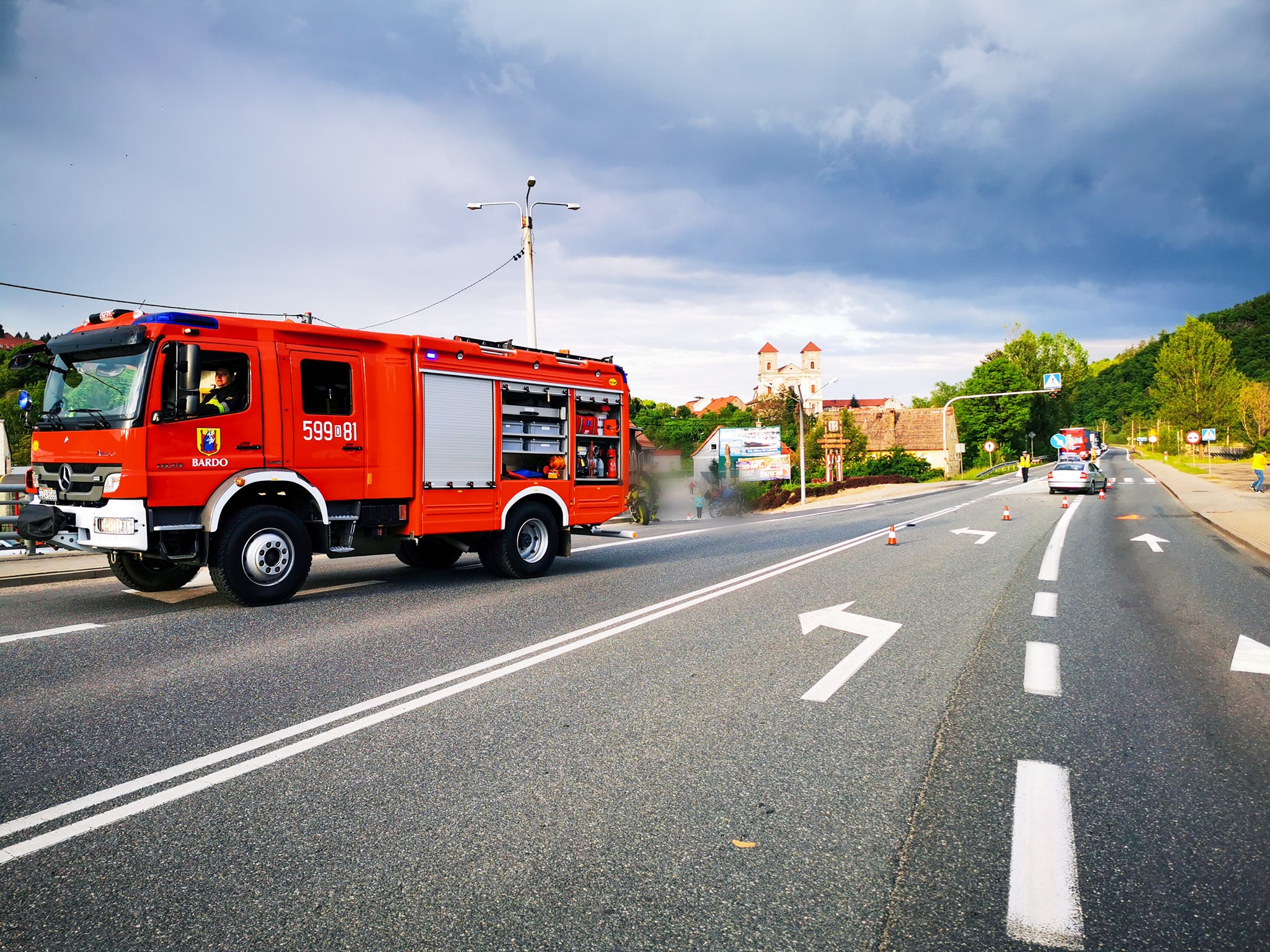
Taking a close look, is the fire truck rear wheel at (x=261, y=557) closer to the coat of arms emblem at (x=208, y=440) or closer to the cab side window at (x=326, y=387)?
the coat of arms emblem at (x=208, y=440)

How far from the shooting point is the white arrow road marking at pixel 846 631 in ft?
17.8

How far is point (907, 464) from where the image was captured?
2591 inches

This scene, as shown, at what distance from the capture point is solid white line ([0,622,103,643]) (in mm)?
6891

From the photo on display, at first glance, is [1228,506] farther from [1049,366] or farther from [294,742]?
[1049,366]

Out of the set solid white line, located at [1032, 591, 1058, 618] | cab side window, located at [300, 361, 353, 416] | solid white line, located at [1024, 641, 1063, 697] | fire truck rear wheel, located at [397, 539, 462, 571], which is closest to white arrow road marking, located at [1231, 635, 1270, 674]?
solid white line, located at [1024, 641, 1063, 697]

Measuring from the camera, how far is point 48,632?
23.4 feet

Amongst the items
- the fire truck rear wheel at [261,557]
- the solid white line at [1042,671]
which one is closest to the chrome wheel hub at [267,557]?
the fire truck rear wheel at [261,557]

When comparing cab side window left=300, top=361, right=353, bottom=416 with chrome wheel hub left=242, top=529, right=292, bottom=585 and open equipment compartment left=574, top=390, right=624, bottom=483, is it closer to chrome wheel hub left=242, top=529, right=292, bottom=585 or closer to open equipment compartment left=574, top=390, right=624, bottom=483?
chrome wheel hub left=242, top=529, right=292, bottom=585

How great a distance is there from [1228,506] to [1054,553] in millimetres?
15083

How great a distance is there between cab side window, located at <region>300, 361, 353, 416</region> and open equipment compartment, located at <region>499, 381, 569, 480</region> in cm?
207

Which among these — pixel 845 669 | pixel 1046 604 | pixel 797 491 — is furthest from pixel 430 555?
pixel 797 491

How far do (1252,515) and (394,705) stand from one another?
23.2m

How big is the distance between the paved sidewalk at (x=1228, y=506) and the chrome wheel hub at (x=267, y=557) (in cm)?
1492

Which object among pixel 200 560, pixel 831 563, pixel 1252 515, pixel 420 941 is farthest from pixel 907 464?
pixel 420 941
